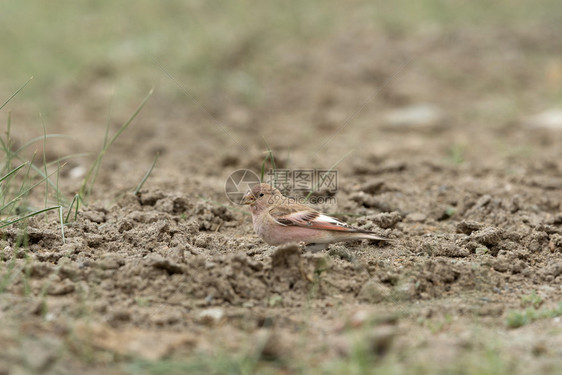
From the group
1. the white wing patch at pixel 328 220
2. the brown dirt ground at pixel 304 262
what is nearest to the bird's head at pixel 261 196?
the brown dirt ground at pixel 304 262

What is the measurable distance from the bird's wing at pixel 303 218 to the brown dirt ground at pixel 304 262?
7.5 inches

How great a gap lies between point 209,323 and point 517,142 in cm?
661

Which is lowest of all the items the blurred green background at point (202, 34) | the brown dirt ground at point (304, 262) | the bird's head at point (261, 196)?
the brown dirt ground at point (304, 262)

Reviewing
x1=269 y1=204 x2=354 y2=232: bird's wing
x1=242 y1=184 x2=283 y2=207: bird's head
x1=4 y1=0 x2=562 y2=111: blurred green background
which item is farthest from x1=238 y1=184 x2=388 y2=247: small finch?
x1=4 y1=0 x2=562 y2=111: blurred green background

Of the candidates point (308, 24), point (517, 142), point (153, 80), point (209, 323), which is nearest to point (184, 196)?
point (209, 323)

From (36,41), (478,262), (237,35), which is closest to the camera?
(478,262)

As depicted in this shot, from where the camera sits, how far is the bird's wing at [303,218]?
4961 mm

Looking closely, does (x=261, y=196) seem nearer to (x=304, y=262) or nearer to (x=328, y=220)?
(x=328, y=220)

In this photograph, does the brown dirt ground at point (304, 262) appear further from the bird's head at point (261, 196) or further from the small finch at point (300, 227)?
the bird's head at point (261, 196)

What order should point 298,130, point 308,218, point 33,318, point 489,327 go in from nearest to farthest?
1. point 33,318
2. point 489,327
3. point 308,218
4. point 298,130

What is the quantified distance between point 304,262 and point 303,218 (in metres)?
0.77

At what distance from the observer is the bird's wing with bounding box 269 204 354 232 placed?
4961mm

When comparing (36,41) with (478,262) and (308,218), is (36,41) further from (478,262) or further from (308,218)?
(478,262)

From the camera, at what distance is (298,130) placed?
32.4 ft
